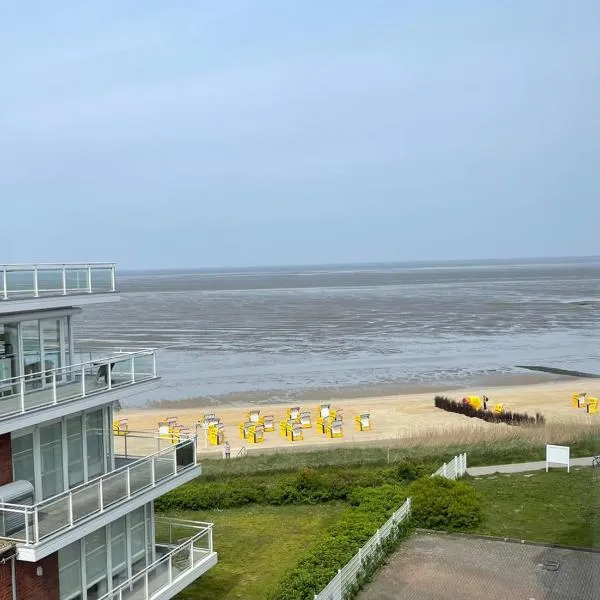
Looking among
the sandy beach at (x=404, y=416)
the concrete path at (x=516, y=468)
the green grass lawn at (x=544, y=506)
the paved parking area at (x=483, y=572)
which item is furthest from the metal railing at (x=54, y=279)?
the sandy beach at (x=404, y=416)

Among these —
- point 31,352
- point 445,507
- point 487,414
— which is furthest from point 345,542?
point 487,414

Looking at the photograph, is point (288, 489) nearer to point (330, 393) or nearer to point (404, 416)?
point (404, 416)

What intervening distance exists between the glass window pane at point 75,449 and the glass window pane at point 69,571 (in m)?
1.30

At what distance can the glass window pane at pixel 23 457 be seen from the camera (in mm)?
14125

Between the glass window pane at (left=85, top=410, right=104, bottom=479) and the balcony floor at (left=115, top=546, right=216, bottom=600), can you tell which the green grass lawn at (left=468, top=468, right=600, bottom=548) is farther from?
the glass window pane at (left=85, top=410, right=104, bottom=479)

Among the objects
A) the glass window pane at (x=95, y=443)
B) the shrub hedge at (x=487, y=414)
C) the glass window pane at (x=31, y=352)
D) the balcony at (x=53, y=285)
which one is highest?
the balcony at (x=53, y=285)

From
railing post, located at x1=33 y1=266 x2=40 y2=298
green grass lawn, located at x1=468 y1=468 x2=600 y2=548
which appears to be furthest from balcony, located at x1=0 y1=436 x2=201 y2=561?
green grass lawn, located at x1=468 y1=468 x2=600 y2=548

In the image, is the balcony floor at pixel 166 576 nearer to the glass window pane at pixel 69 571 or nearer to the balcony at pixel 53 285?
the glass window pane at pixel 69 571

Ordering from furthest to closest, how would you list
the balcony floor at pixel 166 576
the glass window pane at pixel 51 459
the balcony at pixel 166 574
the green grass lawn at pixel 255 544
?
the green grass lawn at pixel 255 544 < the balcony floor at pixel 166 576 < the balcony at pixel 166 574 < the glass window pane at pixel 51 459

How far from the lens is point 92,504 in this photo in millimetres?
14719

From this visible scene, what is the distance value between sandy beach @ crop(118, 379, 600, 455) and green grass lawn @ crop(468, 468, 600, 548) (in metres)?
7.28

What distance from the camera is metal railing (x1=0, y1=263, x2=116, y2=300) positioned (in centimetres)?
1448

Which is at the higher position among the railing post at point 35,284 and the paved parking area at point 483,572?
the railing post at point 35,284

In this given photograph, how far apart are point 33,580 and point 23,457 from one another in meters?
2.10
